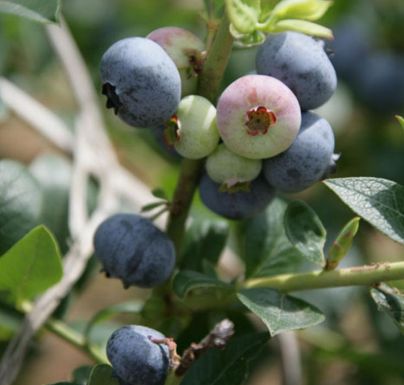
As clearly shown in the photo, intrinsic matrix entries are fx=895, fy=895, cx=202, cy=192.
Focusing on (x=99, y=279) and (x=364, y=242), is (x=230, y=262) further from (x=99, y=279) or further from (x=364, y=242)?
(x=99, y=279)

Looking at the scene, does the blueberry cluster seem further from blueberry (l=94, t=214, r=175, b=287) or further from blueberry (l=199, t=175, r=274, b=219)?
blueberry (l=94, t=214, r=175, b=287)

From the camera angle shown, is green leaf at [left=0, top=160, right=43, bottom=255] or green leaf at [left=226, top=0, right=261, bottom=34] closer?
green leaf at [left=226, top=0, right=261, bottom=34]

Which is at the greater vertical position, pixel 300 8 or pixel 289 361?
pixel 300 8

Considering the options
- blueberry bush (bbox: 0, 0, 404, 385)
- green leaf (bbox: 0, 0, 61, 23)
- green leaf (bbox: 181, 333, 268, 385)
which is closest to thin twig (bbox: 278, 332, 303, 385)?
blueberry bush (bbox: 0, 0, 404, 385)

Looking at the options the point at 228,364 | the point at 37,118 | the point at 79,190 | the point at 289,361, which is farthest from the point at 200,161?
the point at 37,118

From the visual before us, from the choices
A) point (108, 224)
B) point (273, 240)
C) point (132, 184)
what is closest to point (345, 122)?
point (132, 184)

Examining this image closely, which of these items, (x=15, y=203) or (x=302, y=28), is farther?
(x=15, y=203)

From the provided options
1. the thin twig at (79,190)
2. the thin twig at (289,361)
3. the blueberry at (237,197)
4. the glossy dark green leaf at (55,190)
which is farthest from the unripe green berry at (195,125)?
the thin twig at (289,361)

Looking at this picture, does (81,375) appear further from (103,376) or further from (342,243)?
(342,243)
